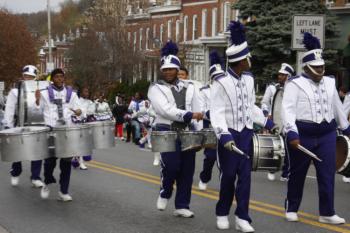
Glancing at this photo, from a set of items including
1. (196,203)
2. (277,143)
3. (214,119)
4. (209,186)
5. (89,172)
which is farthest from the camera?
(89,172)

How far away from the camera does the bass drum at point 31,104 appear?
1162cm

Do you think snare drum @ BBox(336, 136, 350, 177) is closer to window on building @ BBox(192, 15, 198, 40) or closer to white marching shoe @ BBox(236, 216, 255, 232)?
Answer: white marching shoe @ BBox(236, 216, 255, 232)

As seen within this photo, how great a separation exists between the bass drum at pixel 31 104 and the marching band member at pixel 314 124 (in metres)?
4.31

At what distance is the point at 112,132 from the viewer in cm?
1095

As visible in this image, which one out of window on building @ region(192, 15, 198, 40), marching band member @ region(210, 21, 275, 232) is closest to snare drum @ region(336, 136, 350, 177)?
marching band member @ region(210, 21, 275, 232)

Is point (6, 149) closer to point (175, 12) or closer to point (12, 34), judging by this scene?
point (175, 12)

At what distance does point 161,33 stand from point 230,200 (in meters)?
47.8

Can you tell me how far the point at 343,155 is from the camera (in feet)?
32.1

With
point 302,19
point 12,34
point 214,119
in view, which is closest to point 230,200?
point 214,119

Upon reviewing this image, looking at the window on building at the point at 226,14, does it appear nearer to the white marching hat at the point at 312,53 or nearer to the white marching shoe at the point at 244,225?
the white marching hat at the point at 312,53

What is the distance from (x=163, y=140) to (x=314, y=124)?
1.87 m

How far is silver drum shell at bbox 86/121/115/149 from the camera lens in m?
10.6

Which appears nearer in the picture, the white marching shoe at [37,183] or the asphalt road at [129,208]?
the asphalt road at [129,208]

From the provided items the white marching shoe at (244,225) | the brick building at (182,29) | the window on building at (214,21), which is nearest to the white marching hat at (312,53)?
the white marching shoe at (244,225)
